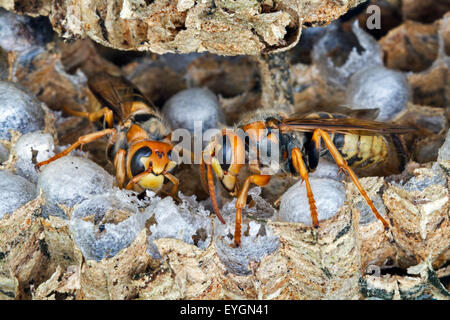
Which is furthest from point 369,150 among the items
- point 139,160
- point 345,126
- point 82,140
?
point 82,140

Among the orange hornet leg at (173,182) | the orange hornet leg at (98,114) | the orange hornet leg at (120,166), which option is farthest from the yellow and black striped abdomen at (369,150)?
the orange hornet leg at (98,114)

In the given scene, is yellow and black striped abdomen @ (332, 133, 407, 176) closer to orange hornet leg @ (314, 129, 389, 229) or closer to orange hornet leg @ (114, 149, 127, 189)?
orange hornet leg @ (314, 129, 389, 229)

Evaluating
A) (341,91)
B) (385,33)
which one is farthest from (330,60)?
(385,33)

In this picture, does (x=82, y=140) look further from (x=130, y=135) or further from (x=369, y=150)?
(x=369, y=150)

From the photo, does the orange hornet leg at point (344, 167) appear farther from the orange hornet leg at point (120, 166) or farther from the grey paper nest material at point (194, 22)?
the orange hornet leg at point (120, 166)

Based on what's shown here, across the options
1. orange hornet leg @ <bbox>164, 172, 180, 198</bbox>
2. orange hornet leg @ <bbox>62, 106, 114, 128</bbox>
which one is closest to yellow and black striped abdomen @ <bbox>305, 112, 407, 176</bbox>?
orange hornet leg @ <bbox>164, 172, 180, 198</bbox>
